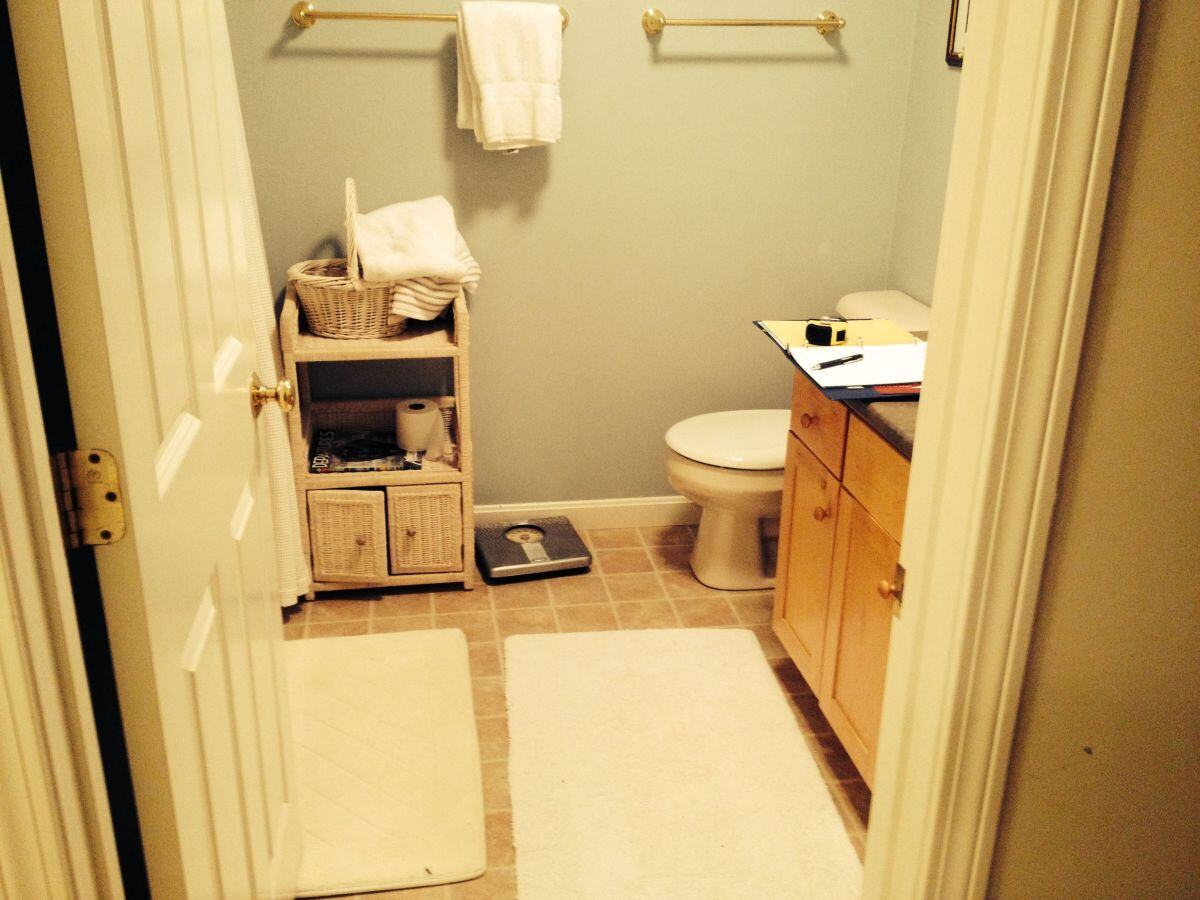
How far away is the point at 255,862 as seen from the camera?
1.53 meters

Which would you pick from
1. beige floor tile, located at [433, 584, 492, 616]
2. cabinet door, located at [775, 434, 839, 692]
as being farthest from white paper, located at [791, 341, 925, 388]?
beige floor tile, located at [433, 584, 492, 616]

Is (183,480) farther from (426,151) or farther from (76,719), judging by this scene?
(426,151)

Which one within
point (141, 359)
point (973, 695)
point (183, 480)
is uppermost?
point (141, 359)

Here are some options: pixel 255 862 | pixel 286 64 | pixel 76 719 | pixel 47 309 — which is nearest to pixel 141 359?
pixel 47 309

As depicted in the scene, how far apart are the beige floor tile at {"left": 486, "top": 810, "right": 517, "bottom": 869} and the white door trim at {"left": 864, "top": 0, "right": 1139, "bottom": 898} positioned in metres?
1.02

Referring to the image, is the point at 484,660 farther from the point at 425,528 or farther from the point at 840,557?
the point at 840,557

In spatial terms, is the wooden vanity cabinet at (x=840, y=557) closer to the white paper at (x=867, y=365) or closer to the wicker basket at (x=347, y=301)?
the white paper at (x=867, y=365)

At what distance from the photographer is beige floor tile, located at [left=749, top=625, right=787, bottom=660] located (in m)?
2.74

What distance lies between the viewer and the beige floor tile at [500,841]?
2035 mm

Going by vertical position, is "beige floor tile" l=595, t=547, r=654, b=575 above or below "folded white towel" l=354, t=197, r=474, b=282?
below

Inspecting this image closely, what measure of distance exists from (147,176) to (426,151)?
1934 millimetres

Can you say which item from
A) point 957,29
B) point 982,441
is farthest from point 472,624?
point 982,441

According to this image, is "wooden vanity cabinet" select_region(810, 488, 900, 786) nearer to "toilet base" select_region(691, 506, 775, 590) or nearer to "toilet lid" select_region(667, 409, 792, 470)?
"toilet lid" select_region(667, 409, 792, 470)

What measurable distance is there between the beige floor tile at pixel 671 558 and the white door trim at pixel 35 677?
2308 mm
